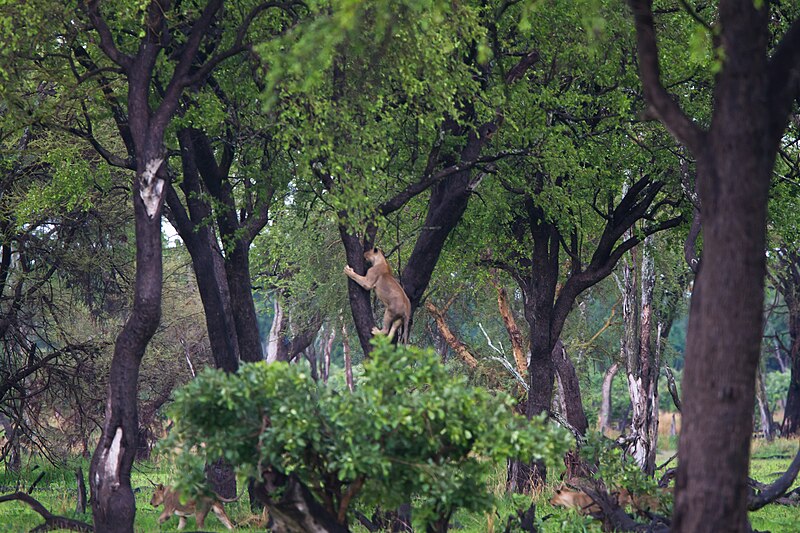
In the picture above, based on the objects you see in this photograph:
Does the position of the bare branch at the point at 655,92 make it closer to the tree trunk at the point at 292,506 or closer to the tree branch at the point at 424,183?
the tree trunk at the point at 292,506

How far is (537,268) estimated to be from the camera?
21.6 m

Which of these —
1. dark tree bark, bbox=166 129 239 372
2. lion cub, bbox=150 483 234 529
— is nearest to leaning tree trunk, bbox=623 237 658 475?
dark tree bark, bbox=166 129 239 372

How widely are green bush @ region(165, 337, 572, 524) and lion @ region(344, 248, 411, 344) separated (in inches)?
237

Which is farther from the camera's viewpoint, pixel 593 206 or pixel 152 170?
pixel 593 206

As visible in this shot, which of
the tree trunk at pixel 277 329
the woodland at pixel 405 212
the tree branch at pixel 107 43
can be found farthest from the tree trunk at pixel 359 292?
the tree trunk at pixel 277 329

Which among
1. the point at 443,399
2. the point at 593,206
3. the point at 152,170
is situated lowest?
the point at 443,399

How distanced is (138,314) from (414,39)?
5161mm

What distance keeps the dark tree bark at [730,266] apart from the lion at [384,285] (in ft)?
25.3

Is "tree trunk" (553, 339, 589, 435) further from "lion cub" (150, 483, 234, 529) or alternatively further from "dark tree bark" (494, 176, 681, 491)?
"lion cub" (150, 483, 234, 529)

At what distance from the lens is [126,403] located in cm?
1331

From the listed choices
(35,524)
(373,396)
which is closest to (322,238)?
(35,524)

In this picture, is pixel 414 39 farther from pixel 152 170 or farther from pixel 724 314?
pixel 724 314

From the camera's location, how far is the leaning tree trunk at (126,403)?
42.1 feet

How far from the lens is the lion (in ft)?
52.7
